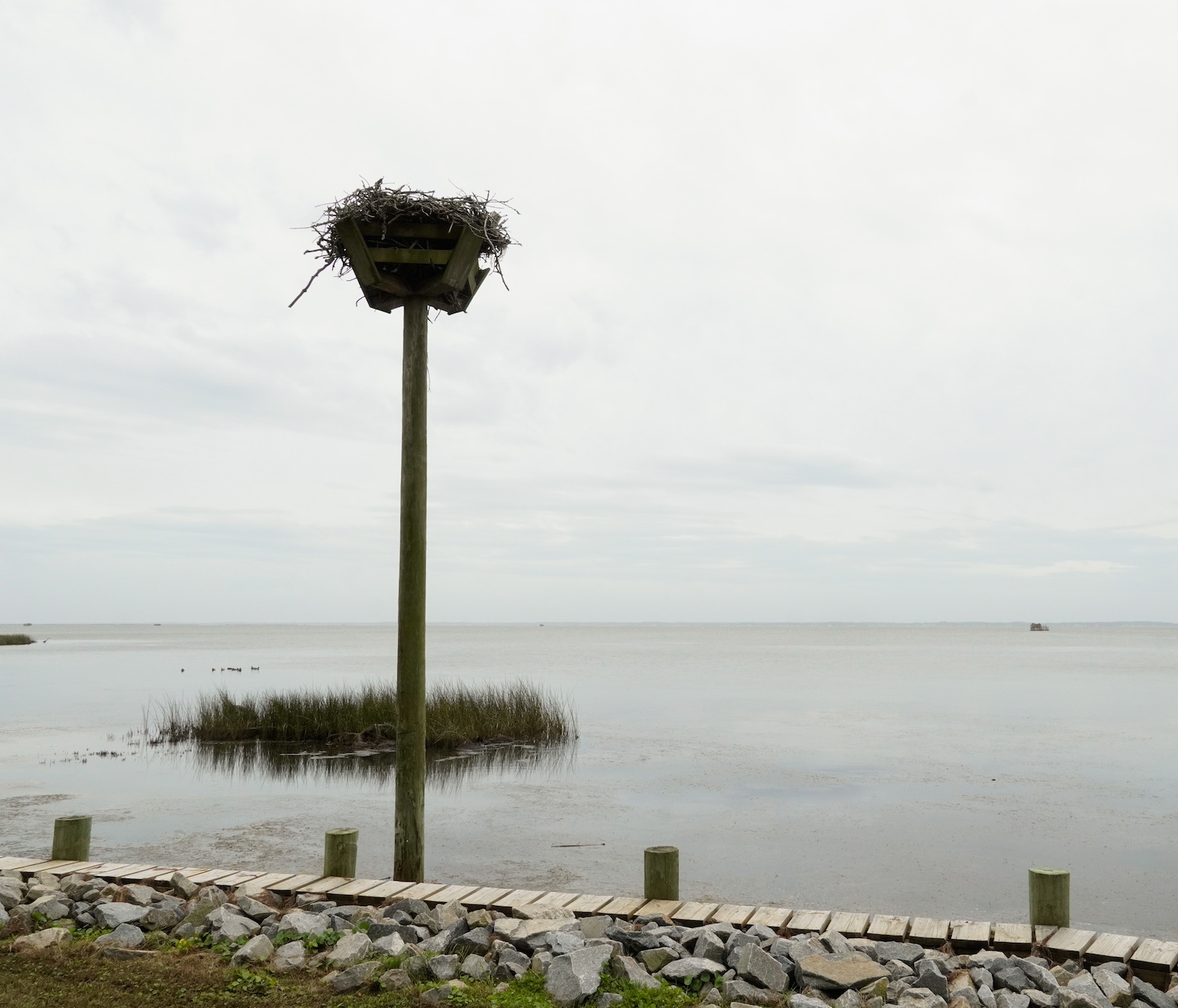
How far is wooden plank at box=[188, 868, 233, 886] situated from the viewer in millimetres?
5281

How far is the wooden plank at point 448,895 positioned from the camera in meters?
4.91

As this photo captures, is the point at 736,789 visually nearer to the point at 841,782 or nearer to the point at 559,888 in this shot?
the point at 841,782

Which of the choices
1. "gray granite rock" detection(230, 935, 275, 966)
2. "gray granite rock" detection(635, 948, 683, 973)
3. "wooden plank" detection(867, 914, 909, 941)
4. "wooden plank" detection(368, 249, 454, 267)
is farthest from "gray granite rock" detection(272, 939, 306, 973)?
"wooden plank" detection(368, 249, 454, 267)

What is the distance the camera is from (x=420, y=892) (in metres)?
5.03

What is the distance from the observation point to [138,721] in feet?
63.4

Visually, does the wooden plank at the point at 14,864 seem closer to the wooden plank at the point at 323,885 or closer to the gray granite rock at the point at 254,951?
the wooden plank at the point at 323,885

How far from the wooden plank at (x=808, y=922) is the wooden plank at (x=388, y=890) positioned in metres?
2.01

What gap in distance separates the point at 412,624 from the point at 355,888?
56.2 inches

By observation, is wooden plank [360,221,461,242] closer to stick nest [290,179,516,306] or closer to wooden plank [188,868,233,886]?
stick nest [290,179,516,306]

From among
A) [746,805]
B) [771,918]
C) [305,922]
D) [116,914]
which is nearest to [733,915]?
[771,918]

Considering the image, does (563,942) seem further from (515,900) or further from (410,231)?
(410,231)

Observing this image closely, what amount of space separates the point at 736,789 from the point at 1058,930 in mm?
7895

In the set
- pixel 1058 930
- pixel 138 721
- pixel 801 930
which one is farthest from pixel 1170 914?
pixel 138 721

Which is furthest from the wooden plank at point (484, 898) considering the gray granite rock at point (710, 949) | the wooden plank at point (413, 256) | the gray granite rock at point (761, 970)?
the wooden plank at point (413, 256)
